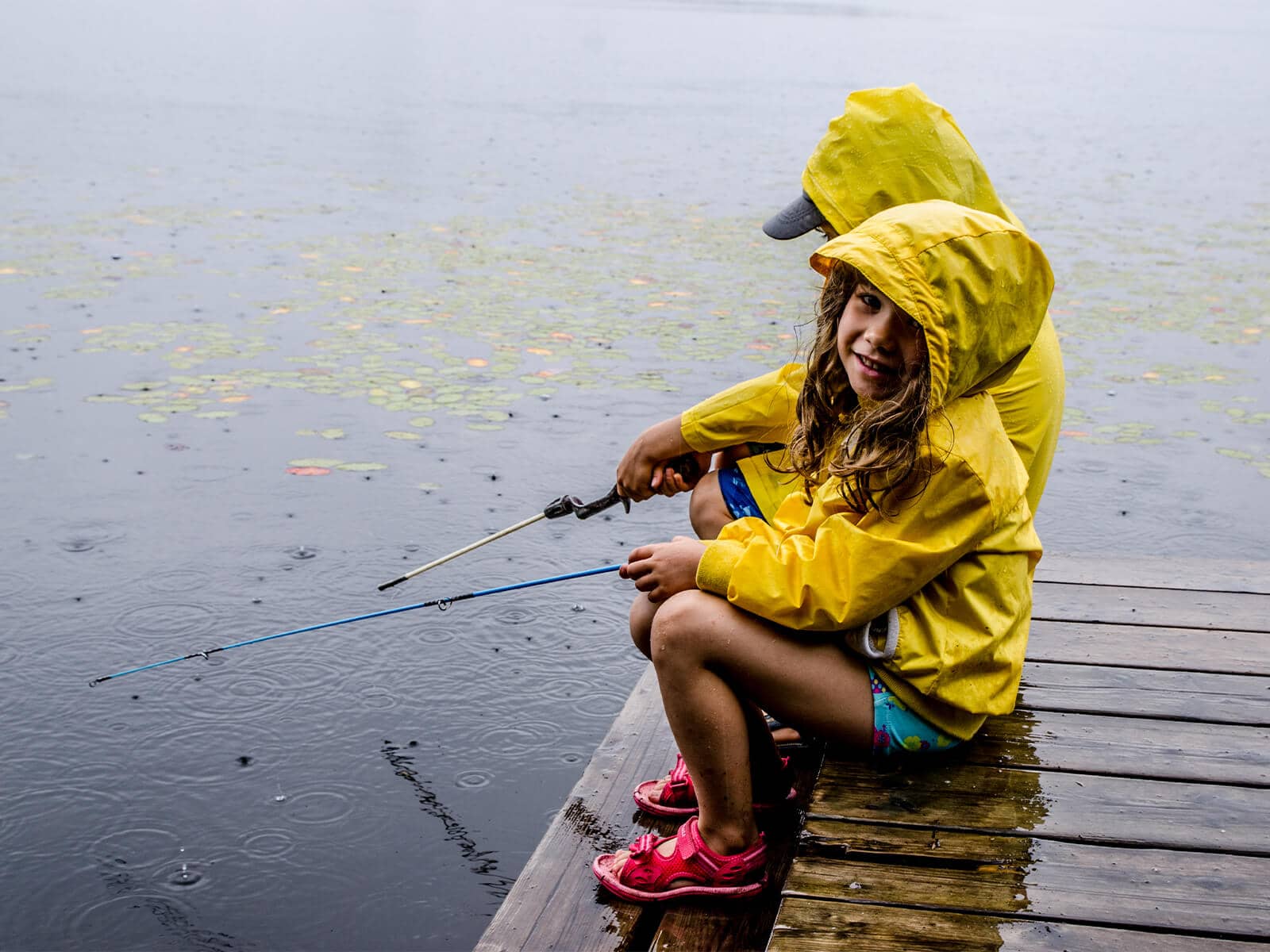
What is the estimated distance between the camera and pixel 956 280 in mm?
1936

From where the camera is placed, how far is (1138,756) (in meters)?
2.30

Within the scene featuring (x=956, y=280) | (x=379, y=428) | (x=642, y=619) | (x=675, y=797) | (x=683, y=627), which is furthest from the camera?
(x=379, y=428)

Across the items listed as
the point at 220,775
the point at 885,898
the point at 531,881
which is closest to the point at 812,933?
the point at 885,898

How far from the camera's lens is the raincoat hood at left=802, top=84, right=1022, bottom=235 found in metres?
2.52

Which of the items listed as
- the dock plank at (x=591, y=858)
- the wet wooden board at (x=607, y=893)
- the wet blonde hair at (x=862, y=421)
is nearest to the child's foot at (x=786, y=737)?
the wet wooden board at (x=607, y=893)

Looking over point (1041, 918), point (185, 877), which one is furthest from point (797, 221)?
point (185, 877)

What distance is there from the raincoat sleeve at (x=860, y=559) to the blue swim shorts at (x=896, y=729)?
150mm

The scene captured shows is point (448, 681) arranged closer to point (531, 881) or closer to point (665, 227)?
point (531, 881)

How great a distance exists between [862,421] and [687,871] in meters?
0.74

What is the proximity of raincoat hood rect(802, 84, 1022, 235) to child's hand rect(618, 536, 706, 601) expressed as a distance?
75cm

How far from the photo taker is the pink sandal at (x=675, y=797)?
2.49 m

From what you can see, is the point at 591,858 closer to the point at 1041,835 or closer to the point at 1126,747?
the point at 1041,835

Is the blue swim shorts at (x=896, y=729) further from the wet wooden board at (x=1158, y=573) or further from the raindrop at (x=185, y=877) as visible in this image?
the raindrop at (x=185, y=877)

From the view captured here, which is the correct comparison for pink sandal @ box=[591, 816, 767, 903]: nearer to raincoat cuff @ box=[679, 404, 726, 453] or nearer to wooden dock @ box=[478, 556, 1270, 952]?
wooden dock @ box=[478, 556, 1270, 952]
